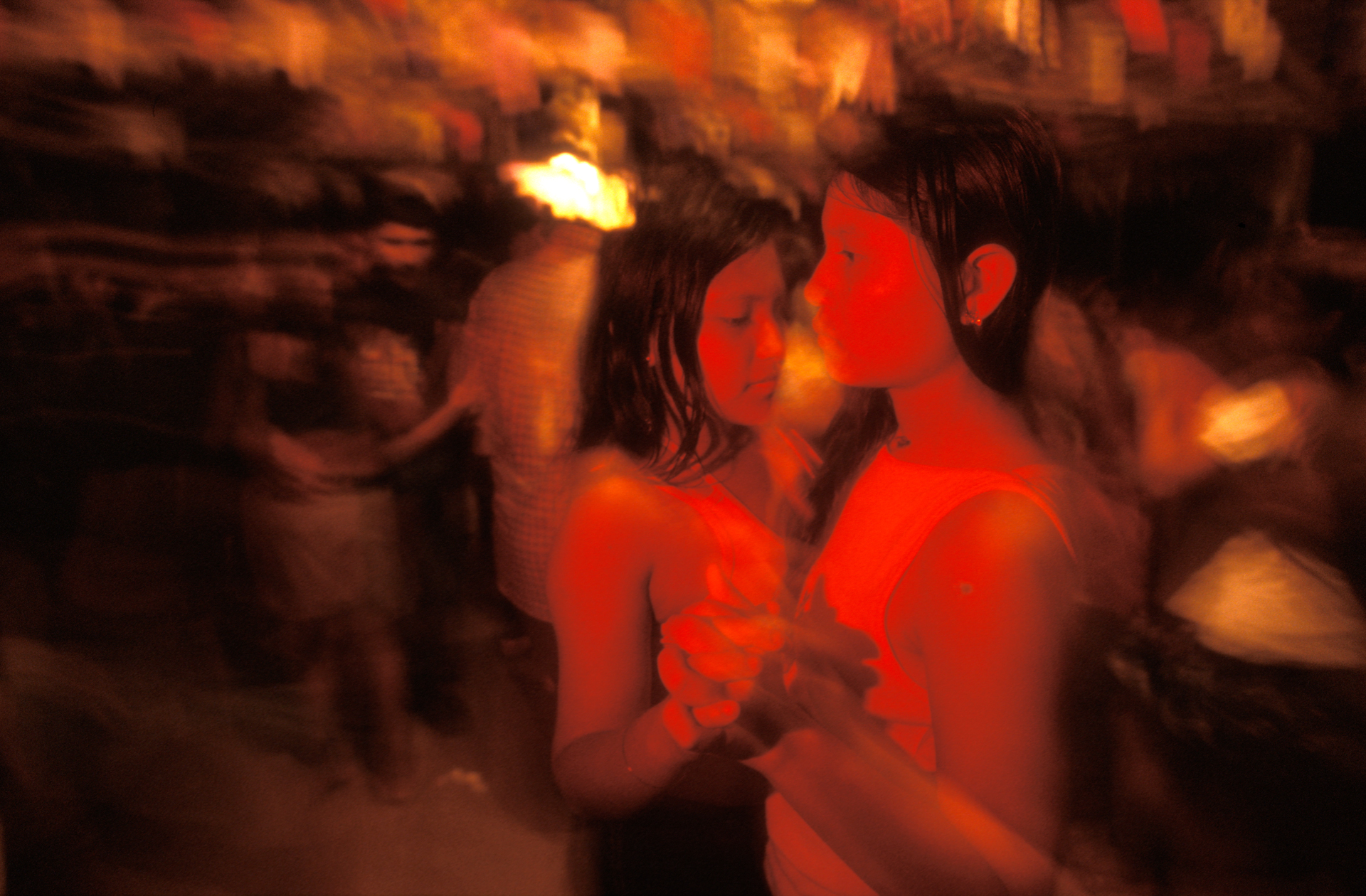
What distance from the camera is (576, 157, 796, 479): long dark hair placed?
0.92 metres

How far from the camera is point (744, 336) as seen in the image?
0.94 m

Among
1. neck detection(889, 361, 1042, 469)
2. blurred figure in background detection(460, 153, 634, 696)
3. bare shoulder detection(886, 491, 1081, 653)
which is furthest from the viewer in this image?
blurred figure in background detection(460, 153, 634, 696)

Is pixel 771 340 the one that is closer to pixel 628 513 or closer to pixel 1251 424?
pixel 628 513

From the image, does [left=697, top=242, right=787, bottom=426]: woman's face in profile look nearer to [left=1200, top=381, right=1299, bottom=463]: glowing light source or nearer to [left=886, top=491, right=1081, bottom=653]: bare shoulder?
[left=886, top=491, right=1081, bottom=653]: bare shoulder

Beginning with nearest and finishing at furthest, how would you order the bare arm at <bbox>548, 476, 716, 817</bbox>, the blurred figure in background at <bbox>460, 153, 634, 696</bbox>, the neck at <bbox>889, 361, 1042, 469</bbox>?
the neck at <bbox>889, 361, 1042, 469</bbox> → the bare arm at <bbox>548, 476, 716, 817</bbox> → the blurred figure in background at <bbox>460, 153, 634, 696</bbox>

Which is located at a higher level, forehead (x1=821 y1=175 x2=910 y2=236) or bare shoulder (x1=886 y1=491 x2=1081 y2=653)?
forehead (x1=821 y1=175 x2=910 y2=236)

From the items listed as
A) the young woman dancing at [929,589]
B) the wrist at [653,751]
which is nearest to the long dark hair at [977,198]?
the young woman dancing at [929,589]

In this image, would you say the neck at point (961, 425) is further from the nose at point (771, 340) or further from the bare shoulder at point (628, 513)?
the bare shoulder at point (628, 513)

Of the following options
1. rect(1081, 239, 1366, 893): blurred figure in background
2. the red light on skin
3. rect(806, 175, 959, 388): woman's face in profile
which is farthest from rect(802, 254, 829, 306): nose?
the red light on skin

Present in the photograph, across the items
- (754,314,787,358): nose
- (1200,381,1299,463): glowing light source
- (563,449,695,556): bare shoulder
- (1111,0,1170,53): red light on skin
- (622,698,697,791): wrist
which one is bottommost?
(622,698,697,791): wrist

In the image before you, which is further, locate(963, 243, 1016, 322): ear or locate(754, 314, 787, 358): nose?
locate(754, 314, 787, 358): nose

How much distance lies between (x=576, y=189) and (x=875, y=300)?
47 cm

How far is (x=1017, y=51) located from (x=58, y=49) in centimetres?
132

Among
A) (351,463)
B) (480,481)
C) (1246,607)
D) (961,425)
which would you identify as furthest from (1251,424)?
(351,463)
